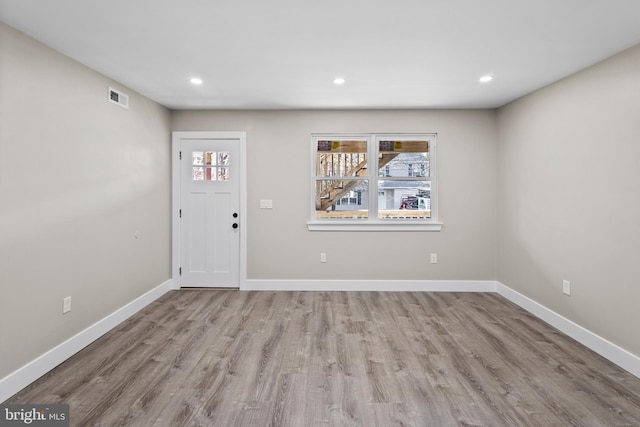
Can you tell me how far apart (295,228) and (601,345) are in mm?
3308

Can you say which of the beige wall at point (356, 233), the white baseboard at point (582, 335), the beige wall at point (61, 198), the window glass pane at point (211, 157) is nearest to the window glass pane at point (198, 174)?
the window glass pane at point (211, 157)

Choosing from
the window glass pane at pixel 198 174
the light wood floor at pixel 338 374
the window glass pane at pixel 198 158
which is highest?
the window glass pane at pixel 198 158

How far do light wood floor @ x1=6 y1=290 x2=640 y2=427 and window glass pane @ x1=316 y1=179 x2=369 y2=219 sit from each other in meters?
1.39

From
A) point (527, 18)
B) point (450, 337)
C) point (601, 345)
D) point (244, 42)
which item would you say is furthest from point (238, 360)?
point (527, 18)

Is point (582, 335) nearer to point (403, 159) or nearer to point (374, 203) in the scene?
point (374, 203)

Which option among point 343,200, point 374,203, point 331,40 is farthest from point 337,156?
point 331,40

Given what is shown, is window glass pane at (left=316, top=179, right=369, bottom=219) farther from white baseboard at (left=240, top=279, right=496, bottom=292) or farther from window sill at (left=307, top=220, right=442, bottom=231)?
white baseboard at (left=240, top=279, right=496, bottom=292)

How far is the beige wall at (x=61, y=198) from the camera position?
7.10 ft

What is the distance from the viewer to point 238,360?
8.47 ft

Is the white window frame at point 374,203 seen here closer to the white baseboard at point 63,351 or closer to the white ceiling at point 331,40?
the white ceiling at point 331,40

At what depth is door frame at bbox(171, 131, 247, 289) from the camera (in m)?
4.39

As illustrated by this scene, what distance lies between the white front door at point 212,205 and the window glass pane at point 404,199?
1.99 m

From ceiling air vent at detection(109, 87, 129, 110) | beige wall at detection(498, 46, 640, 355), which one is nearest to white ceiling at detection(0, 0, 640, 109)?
ceiling air vent at detection(109, 87, 129, 110)

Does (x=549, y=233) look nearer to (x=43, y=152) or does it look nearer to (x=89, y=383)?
(x=89, y=383)
